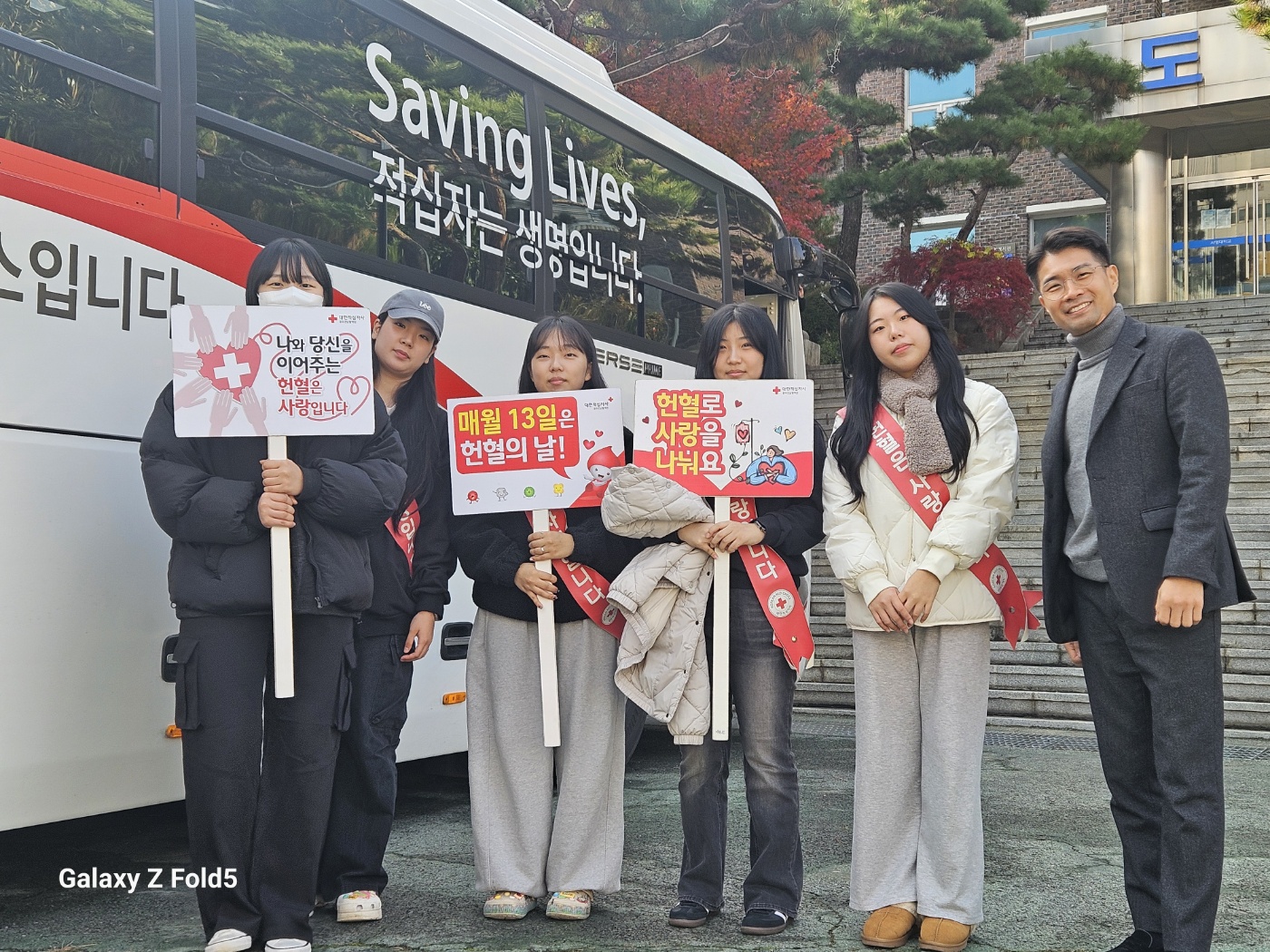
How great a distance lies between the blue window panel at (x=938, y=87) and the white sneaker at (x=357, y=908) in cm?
2673

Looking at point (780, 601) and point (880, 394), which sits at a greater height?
point (880, 394)

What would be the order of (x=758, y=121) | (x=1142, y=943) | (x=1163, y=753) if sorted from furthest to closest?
(x=758, y=121)
(x=1142, y=943)
(x=1163, y=753)

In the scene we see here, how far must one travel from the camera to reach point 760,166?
645 inches

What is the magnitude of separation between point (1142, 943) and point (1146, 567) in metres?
0.98

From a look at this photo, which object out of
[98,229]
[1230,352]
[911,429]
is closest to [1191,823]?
[911,429]

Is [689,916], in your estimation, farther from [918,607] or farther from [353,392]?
[353,392]

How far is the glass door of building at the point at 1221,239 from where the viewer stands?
72.2 feet

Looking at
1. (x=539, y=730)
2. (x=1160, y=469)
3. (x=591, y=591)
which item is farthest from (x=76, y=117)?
(x=1160, y=469)

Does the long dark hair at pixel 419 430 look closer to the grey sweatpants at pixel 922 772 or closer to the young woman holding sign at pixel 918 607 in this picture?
the young woman holding sign at pixel 918 607

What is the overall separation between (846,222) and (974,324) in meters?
2.82

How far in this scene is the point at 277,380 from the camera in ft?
10.6

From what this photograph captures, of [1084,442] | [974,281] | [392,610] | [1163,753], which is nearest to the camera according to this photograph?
[1163,753]

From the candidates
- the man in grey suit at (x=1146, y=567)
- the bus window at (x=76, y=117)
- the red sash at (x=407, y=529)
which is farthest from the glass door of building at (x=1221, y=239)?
the bus window at (x=76, y=117)

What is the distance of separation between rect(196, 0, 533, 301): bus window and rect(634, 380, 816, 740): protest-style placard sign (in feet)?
5.39
